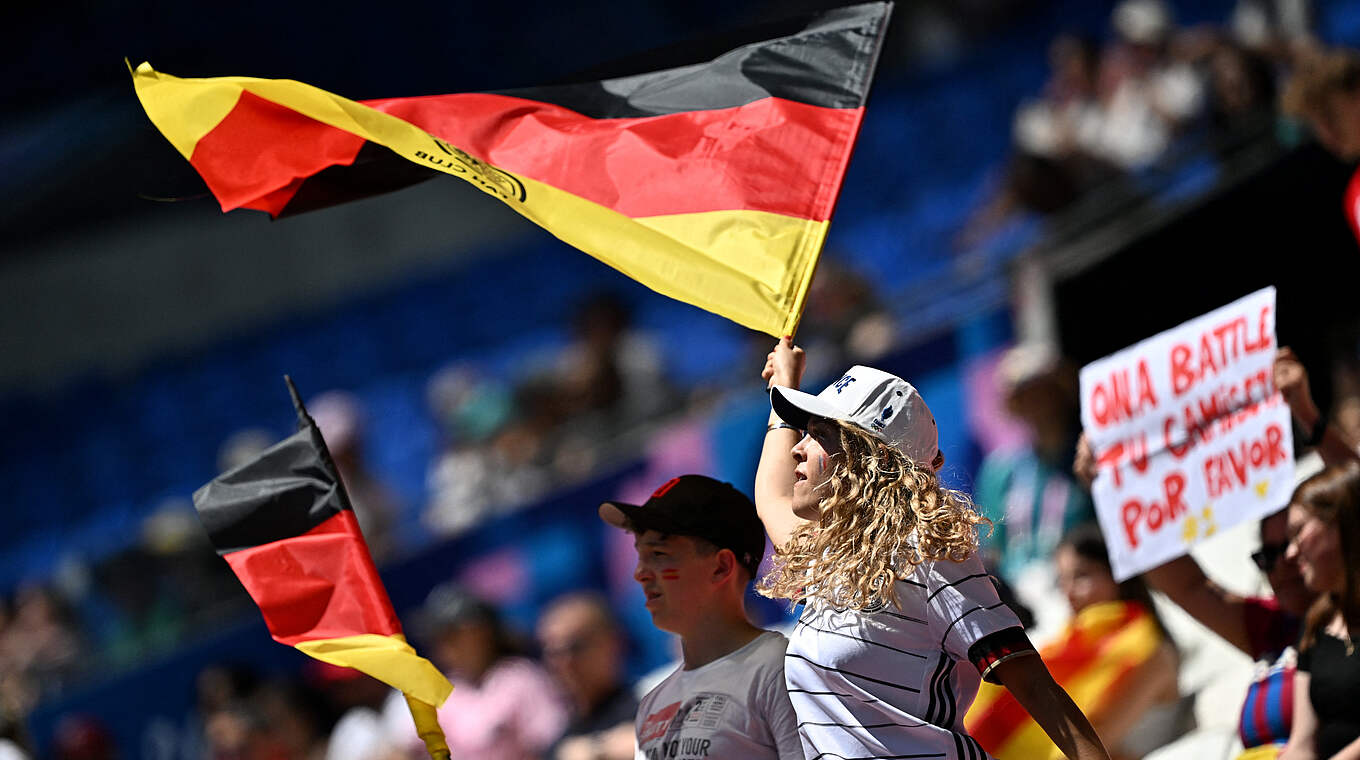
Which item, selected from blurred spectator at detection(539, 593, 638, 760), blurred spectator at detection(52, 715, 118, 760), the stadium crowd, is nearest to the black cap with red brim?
blurred spectator at detection(539, 593, 638, 760)

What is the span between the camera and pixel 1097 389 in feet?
13.7

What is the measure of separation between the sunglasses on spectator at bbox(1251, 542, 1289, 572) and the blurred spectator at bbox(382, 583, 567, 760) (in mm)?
2386

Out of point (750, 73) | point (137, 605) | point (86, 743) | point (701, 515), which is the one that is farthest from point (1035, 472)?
point (137, 605)

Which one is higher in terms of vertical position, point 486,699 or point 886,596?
point 886,596

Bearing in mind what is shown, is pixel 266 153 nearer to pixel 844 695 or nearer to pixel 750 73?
pixel 750 73

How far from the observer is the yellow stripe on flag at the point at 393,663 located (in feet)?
11.0

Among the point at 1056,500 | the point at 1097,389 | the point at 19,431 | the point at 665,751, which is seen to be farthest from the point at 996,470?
the point at 19,431

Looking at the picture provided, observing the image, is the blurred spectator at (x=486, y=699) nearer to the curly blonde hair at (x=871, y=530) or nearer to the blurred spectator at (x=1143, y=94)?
the curly blonde hair at (x=871, y=530)

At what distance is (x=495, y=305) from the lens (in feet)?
43.7

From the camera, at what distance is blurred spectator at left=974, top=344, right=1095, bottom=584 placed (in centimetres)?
542

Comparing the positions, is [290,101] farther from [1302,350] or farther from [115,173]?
[115,173]

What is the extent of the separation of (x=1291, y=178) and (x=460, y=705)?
135 inches

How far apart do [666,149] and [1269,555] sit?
1678mm

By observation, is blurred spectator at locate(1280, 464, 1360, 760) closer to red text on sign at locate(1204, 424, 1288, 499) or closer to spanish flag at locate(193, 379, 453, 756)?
red text on sign at locate(1204, 424, 1288, 499)
